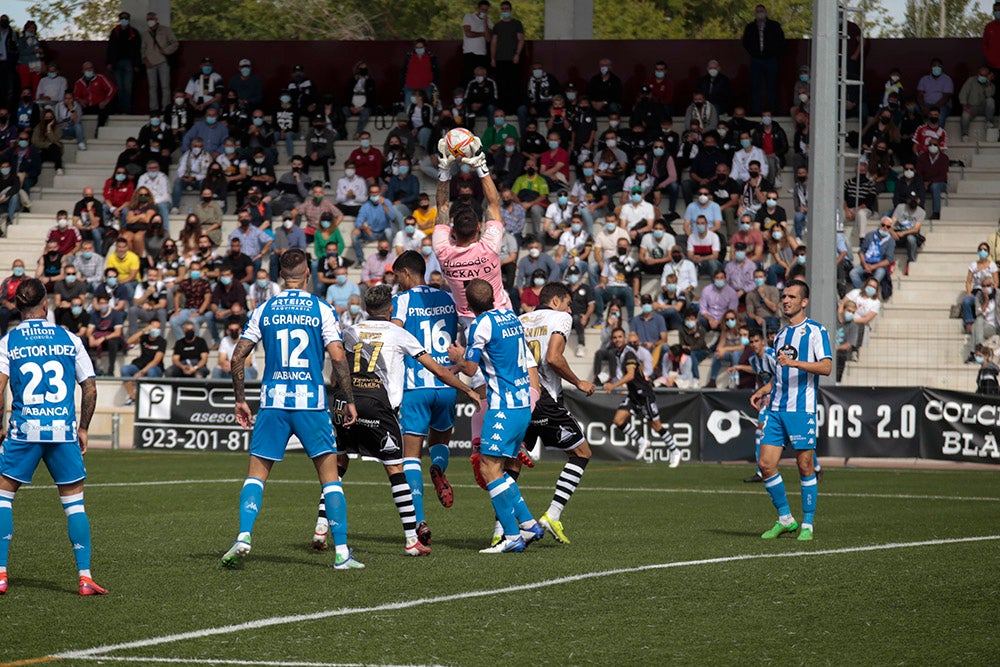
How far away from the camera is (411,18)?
A: 61.2 metres

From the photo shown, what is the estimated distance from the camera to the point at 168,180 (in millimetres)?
33719

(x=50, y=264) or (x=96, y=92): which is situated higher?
(x=96, y=92)

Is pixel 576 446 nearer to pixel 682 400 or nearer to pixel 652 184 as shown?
pixel 682 400

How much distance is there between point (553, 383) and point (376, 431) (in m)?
1.71

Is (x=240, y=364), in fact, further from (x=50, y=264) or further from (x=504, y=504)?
(x=50, y=264)

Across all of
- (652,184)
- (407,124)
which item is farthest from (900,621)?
(407,124)

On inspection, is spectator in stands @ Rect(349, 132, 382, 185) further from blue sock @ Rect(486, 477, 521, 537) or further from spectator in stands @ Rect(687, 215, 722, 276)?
blue sock @ Rect(486, 477, 521, 537)

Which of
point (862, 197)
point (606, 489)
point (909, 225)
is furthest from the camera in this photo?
point (862, 197)

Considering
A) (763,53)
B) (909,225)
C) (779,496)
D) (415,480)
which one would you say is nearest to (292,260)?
(415,480)

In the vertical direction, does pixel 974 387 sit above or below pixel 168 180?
below

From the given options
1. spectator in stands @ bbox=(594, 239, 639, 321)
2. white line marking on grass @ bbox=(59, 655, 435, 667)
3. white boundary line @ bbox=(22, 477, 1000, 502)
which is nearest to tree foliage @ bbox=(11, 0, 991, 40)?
spectator in stands @ bbox=(594, 239, 639, 321)

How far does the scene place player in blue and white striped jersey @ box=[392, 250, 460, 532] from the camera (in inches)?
456

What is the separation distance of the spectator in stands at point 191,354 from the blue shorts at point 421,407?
16.6 meters

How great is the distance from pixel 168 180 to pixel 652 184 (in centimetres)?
1150
